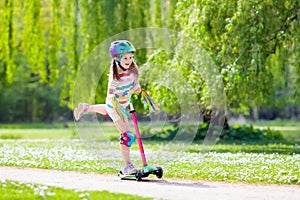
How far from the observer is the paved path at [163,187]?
8.56m

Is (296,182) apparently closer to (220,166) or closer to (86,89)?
(220,166)

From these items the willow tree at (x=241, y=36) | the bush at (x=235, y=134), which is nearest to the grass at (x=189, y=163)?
the willow tree at (x=241, y=36)

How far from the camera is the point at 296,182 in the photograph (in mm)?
10312

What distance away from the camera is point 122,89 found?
10.5 metres

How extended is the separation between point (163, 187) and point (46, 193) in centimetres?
193

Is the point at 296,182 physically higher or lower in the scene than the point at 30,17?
lower

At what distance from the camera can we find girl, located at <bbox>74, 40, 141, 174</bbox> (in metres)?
10.5

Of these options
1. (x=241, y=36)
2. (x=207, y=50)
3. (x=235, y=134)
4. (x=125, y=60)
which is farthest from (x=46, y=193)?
(x=235, y=134)

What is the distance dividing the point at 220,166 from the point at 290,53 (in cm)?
763

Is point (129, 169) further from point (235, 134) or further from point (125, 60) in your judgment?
point (235, 134)

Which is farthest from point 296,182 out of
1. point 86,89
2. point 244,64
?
point 244,64

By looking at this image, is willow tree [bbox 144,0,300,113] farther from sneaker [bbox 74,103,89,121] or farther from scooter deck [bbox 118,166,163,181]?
scooter deck [bbox 118,166,163,181]

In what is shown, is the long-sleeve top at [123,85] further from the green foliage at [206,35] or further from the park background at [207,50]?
the green foliage at [206,35]

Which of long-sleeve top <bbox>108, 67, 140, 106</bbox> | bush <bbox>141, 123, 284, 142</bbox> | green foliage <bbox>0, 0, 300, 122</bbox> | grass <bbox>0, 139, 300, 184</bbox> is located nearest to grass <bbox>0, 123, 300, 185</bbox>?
grass <bbox>0, 139, 300, 184</bbox>
